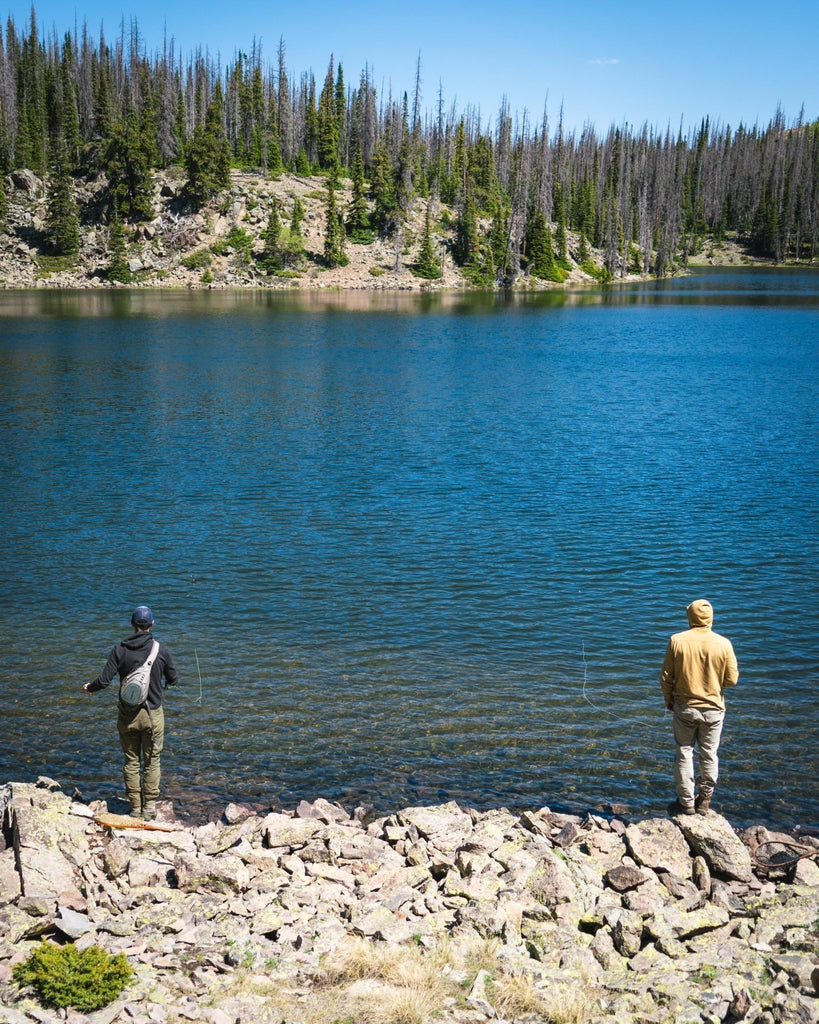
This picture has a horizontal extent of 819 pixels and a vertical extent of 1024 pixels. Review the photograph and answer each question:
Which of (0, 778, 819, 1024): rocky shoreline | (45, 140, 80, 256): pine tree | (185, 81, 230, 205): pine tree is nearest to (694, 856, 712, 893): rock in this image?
(0, 778, 819, 1024): rocky shoreline

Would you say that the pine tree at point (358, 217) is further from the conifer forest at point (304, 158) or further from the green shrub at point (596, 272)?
the green shrub at point (596, 272)

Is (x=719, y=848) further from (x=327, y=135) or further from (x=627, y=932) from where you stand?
(x=327, y=135)

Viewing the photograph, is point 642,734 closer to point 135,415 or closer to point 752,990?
point 752,990

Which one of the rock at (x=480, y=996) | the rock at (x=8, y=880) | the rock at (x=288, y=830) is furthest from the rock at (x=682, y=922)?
the rock at (x=8, y=880)

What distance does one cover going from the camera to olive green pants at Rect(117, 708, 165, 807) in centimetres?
1205

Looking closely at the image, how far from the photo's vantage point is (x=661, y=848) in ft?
35.0

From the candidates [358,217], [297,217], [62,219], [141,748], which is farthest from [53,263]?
[141,748]

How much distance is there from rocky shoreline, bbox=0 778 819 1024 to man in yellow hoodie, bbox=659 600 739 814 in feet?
3.29

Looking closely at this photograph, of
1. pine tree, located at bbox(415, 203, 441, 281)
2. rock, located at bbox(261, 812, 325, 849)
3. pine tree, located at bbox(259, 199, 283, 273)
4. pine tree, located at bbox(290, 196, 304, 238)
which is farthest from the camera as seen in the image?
pine tree, located at bbox(415, 203, 441, 281)

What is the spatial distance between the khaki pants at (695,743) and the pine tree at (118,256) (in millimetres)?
128290

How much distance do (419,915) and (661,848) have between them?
3.11m

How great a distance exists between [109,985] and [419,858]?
154 inches

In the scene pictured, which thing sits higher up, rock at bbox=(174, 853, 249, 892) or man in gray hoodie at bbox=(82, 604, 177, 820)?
man in gray hoodie at bbox=(82, 604, 177, 820)

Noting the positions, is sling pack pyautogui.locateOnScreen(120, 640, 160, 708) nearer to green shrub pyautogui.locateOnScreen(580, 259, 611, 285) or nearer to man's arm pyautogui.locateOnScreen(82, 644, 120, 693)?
man's arm pyautogui.locateOnScreen(82, 644, 120, 693)
